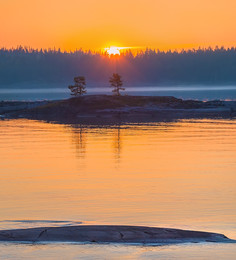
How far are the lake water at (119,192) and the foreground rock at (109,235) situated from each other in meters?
0.42

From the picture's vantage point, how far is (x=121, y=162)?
35750 mm

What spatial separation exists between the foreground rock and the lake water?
0.42 metres

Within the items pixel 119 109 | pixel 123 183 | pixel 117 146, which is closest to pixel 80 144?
pixel 117 146

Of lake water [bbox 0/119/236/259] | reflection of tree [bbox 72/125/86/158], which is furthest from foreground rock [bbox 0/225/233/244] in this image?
reflection of tree [bbox 72/125/86/158]

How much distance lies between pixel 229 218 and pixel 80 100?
3607 inches

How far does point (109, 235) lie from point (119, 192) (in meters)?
8.49

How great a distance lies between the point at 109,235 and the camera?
16.7 m

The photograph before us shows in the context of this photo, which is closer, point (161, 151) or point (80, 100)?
point (161, 151)

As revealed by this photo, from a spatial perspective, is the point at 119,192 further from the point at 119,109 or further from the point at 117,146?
the point at 119,109

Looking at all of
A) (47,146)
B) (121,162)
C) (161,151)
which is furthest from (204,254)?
(47,146)

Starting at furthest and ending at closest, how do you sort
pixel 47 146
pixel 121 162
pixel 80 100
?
pixel 80 100 < pixel 47 146 < pixel 121 162

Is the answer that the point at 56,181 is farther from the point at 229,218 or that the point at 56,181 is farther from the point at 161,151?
the point at 161,151

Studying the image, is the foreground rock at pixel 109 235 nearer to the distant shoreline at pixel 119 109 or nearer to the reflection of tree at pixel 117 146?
the reflection of tree at pixel 117 146

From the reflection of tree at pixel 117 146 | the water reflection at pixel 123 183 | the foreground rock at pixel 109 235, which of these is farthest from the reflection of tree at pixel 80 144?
the foreground rock at pixel 109 235
